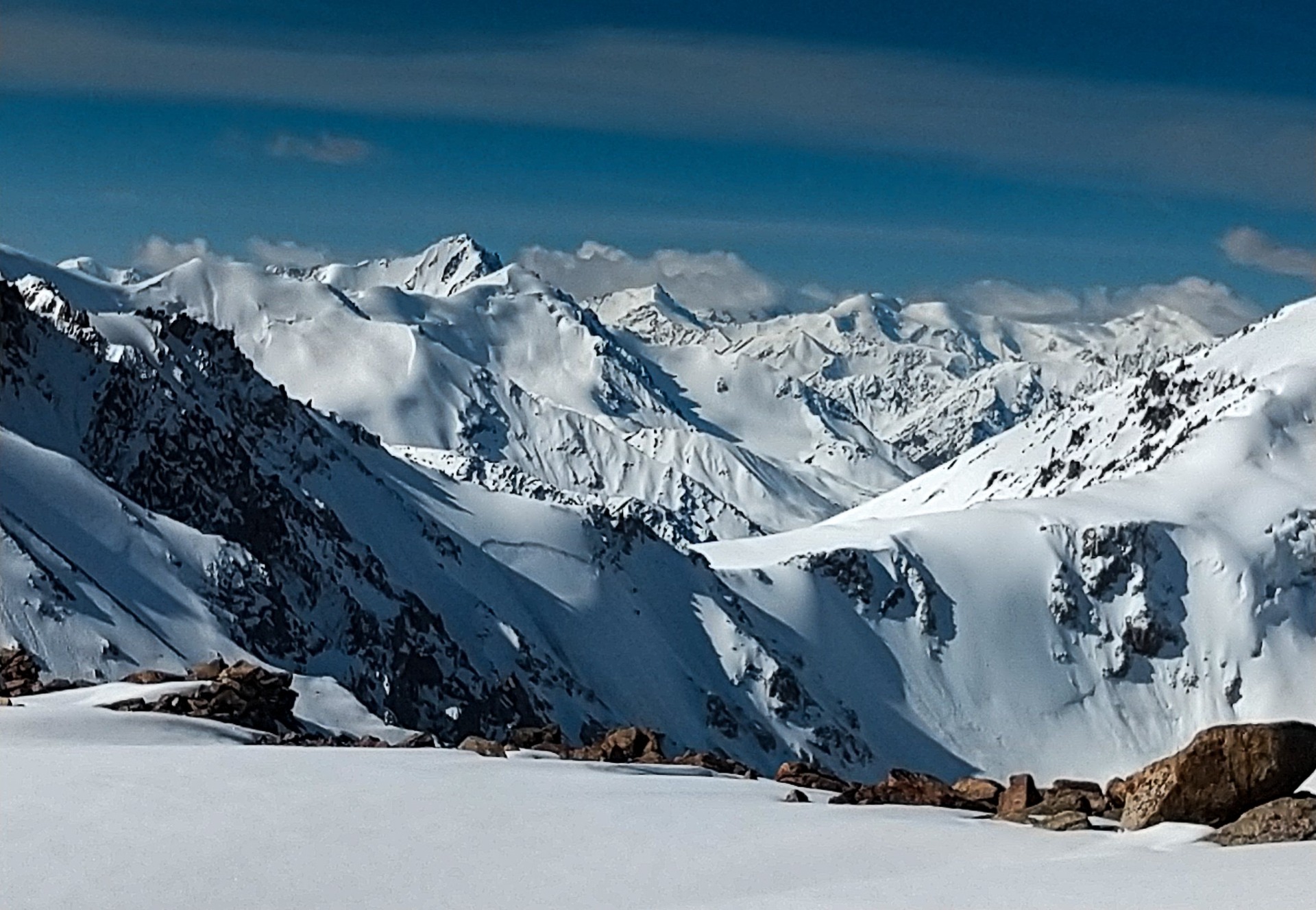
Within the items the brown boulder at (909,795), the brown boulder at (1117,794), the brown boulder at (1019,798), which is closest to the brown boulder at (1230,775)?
the brown boulder at (1117,794)

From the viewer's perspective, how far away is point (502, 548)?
188m

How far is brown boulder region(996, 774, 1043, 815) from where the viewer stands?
923 inches

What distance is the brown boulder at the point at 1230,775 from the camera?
20.5 m

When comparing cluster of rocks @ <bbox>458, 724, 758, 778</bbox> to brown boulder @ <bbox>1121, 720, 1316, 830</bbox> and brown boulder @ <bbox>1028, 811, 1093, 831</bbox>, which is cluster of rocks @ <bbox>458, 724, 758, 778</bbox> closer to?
brown boulder @ <bbox>1028, 811, 1093, 831</bbox>

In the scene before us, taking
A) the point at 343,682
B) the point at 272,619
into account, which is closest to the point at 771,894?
the point at 272,619

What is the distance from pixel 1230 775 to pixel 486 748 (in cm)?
1429

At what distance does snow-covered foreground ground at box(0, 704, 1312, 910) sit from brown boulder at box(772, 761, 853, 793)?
3619 millimetres

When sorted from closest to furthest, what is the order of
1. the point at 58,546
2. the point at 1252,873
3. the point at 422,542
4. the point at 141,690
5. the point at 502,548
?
the point at 1252,873, the point at 141,690, the point at 58,546, the point at 422,542, the point at 502,548

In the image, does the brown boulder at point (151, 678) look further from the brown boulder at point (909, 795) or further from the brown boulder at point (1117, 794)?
the brown boulder at point (1117, 794)

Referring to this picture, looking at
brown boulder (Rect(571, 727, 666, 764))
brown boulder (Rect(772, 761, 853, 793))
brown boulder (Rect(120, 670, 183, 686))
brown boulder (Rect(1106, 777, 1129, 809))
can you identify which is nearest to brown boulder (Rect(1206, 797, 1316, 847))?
brown boulder (Rect(1106, 777, 1129, 809))

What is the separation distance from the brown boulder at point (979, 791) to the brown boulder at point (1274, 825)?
5.91 metres

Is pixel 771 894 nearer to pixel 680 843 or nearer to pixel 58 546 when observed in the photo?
pixel 680 843

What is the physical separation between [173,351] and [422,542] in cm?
3093

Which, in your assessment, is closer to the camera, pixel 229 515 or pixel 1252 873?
pixel 1252 873
